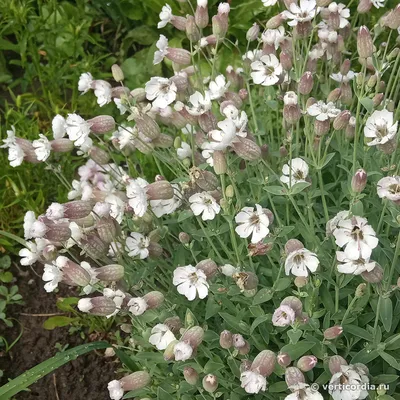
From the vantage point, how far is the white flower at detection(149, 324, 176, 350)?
51.7 inches

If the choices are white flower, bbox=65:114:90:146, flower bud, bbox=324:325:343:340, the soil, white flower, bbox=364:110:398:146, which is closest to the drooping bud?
white flower, bbox=364:110:398:146

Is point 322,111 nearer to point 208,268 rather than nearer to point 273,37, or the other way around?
point 273,37

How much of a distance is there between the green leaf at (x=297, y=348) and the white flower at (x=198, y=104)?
543 millimetres

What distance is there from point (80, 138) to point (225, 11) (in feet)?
1.57

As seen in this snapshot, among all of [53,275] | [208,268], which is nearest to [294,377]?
[208,268]

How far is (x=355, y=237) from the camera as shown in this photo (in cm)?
119

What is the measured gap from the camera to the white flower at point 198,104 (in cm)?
145

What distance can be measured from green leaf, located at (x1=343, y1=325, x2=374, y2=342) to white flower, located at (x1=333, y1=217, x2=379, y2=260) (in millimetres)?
220

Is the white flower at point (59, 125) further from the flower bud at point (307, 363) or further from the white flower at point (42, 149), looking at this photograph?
the flower bud at point (307, 363)

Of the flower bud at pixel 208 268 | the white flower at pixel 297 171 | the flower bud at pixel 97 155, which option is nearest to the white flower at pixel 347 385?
the flower bud at pixel 208 268

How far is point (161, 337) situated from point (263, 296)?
0.23 metres

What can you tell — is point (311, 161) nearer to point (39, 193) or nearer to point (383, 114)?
point (383, 114)

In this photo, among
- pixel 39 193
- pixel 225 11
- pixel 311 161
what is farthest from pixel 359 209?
pixel 39 193

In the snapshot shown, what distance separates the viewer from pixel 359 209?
130 centimetres
